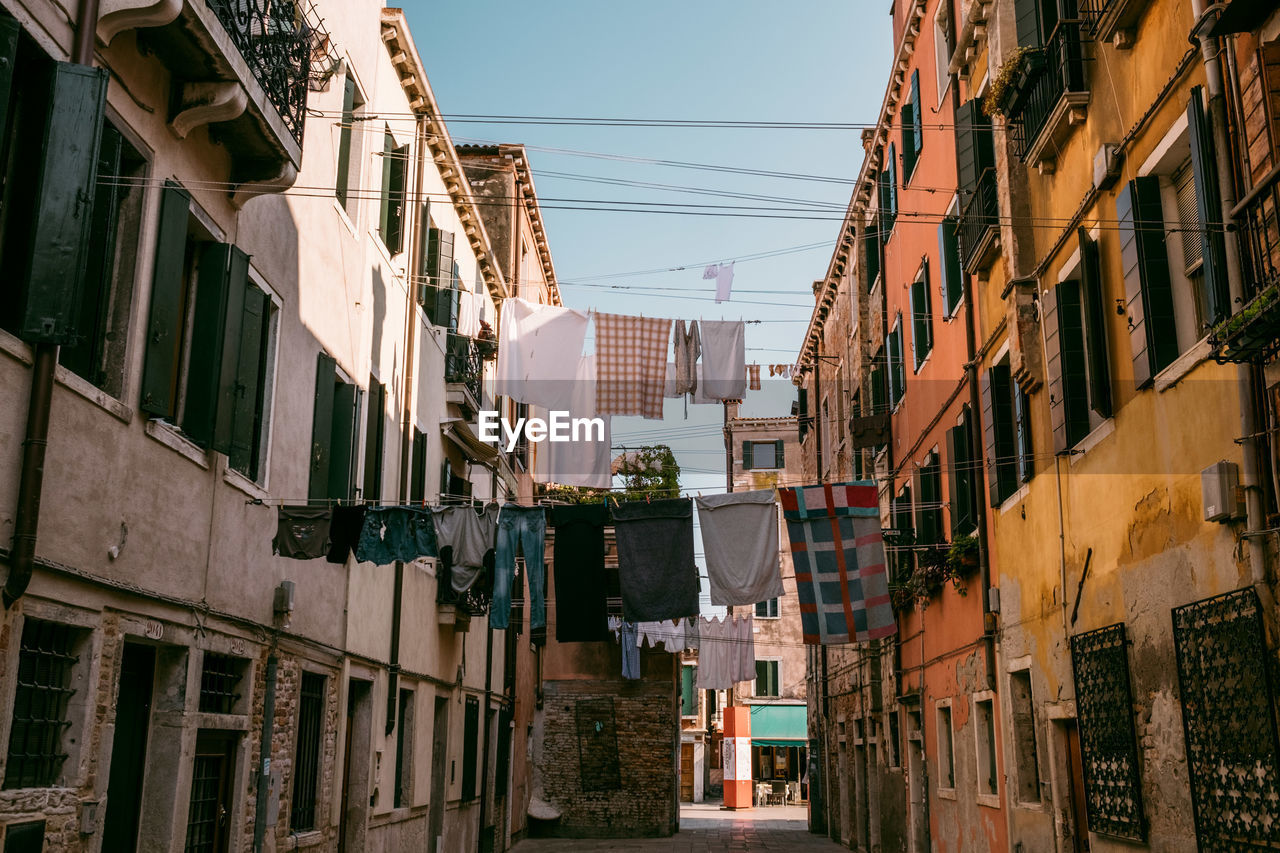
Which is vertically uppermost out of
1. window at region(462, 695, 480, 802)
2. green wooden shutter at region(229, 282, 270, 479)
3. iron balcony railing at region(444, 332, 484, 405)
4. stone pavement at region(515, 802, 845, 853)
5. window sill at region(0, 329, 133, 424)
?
iron balcony railing at region(444, 332, 484, 405)

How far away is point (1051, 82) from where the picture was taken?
10.0 metres

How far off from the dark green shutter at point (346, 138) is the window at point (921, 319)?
8.47 m

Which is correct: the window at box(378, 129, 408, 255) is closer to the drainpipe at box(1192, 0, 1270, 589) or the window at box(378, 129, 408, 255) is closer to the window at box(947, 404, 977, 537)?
the window at box(947, 404, 977, 537)

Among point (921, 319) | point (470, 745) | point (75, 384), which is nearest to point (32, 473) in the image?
point (75, 384)

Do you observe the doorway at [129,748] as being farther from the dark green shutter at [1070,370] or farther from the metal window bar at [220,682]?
the dark green shutter at [1070,370]

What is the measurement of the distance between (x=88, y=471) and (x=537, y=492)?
70.8ft

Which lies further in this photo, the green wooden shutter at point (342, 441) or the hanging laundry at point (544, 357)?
the hanging laundry at point (544, 357)

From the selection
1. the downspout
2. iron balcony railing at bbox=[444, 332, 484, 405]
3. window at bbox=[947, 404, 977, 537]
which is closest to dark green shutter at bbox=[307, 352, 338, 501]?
the downspout

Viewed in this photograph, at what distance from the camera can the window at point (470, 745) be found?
19969mm

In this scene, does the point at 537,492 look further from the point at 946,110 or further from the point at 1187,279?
the point at 1187,279

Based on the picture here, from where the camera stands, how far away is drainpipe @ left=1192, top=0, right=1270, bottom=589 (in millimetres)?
6473

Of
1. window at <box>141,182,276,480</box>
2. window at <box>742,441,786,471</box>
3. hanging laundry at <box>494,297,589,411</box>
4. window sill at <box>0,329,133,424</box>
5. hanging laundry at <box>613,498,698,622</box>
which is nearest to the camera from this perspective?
window sill at <box>0,329,133,424</box>

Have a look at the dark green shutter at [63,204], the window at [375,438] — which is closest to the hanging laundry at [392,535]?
the window at [375,438]

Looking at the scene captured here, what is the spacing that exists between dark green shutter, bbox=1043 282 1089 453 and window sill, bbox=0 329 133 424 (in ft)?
24.4
